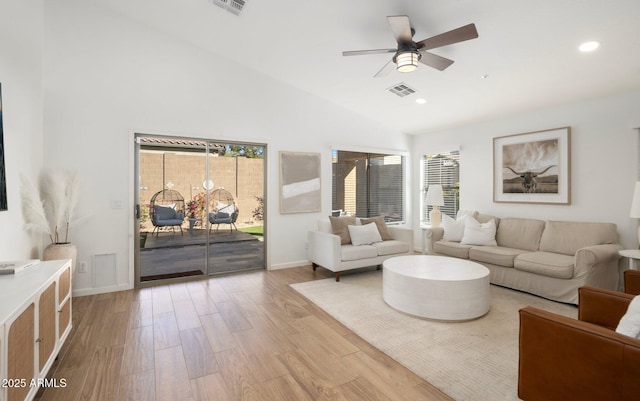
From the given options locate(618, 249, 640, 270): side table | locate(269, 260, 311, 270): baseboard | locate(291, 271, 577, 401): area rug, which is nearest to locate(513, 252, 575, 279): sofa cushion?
locate(291, 271, 577, 401): area rug

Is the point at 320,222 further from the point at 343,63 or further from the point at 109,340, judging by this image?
the point at 109,340

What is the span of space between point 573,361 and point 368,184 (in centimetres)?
482

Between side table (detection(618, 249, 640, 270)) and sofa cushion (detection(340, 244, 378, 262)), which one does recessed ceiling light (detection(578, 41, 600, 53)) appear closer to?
side table (detection(618, 249, 640, 270))

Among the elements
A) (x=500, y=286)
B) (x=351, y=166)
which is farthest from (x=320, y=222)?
(x=500, y=286)

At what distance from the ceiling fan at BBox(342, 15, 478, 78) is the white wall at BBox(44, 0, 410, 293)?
2.48 m

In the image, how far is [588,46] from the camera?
299 centimetres

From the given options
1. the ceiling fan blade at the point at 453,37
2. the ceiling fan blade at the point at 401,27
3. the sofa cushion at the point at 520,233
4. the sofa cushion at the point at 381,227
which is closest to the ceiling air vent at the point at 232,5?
the ceiling fan blade at the point at 401,27

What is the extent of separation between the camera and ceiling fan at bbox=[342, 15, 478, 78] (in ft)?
7.97

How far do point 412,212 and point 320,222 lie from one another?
8.47ft

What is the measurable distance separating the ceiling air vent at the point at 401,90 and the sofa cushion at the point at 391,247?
7.62ft

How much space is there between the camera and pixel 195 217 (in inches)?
184

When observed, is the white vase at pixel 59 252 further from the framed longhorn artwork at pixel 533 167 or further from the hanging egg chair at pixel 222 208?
the framed longhorn artwork at pixel 533 167

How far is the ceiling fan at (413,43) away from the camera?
243 centimetres

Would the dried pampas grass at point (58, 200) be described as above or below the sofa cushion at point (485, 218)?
above
